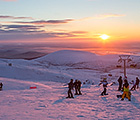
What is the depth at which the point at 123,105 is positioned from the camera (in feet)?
37.8

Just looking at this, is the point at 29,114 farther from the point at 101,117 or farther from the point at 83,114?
the point at 101,117

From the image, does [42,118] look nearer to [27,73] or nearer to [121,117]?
[121,117]

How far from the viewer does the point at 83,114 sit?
31.0ft

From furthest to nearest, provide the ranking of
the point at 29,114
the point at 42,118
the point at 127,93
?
the point at 127,93
the point at 29,114
the point at 42,118

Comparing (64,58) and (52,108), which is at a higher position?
(64,58)

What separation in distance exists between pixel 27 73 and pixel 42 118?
32.4m

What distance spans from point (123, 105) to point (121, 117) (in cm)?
266

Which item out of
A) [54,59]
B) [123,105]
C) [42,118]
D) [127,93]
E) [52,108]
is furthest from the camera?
[54,59]

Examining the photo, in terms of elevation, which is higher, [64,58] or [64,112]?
[64,58]

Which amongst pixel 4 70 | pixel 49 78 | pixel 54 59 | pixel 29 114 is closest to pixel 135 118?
pixel 29 114

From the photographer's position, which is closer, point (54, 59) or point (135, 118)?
point (135, 118)

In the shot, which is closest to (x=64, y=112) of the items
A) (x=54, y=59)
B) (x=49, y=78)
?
(x=49, y=78)

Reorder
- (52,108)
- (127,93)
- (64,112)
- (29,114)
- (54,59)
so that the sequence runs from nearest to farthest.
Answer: (29,114), (64,112), (52,108), (127,93), (54,59)

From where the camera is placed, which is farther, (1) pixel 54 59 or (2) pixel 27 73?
(1) pixel 54 59
